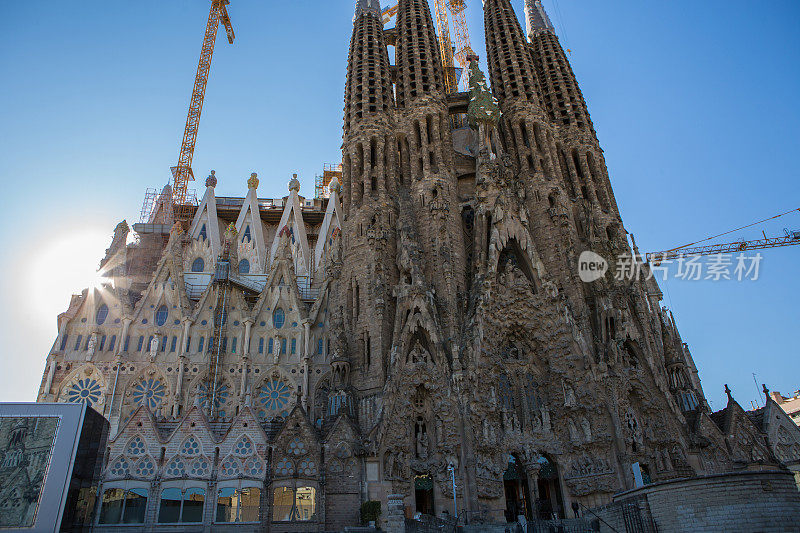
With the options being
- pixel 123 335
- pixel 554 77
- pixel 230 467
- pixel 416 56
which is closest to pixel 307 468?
pixel 230 467

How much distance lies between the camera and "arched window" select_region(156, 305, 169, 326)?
35.8 metres

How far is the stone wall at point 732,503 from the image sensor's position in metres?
15.3

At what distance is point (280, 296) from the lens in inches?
1495

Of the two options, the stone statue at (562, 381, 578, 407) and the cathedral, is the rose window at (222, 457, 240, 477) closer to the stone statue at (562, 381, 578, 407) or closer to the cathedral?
the cathedral

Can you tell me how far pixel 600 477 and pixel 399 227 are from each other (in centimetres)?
1769

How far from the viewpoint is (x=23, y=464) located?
18.4 m

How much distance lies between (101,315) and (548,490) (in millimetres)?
28280

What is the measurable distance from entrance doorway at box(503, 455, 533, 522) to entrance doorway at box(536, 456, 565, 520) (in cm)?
74

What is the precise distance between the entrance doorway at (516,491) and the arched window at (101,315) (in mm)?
25453

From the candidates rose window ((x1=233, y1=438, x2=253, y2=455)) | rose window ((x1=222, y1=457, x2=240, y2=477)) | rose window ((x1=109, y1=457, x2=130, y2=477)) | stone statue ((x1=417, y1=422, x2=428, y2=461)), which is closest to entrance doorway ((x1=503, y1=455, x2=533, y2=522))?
stone statue ((x1=417, y1=422, x2=428, y2=461))

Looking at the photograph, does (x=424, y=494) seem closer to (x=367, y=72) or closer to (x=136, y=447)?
(x=136, y=447)

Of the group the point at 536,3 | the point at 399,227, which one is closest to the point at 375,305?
the point at 399,227

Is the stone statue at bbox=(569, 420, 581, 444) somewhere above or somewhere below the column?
below

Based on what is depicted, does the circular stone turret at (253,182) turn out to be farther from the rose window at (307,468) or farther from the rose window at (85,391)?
the rose window at (307,468)
